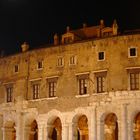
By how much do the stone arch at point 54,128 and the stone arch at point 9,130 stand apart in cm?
390

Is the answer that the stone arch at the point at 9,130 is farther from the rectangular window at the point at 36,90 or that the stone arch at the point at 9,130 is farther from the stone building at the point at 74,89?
the rectangular window at the point at 36,90

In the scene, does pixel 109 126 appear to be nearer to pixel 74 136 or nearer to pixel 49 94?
pixel 74 136

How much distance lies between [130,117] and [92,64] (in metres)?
5.56

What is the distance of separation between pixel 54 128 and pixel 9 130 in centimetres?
433

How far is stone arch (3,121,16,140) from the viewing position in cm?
4772

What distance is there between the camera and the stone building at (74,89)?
40.5 meters

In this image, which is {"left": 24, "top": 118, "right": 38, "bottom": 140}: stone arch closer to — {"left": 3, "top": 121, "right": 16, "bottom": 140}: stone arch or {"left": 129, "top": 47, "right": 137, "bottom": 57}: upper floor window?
{"left": 3, "top": 121, "right": 16, "bottom": 140}: stone arch

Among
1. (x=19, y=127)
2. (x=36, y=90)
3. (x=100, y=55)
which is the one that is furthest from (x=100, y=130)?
(x=19, y=127)

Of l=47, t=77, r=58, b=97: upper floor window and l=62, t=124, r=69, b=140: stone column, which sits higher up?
l=47, t=77, r=58, b=97: upper floor window

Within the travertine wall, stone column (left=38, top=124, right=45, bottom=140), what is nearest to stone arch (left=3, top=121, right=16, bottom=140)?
the travertine wall

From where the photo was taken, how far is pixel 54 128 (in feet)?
155

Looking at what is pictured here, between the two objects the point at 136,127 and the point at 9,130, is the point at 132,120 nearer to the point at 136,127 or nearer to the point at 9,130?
the point at 136,127

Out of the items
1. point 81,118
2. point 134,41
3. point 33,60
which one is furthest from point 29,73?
point 134,41

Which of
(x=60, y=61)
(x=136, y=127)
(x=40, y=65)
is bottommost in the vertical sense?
(x=136, y=127)
